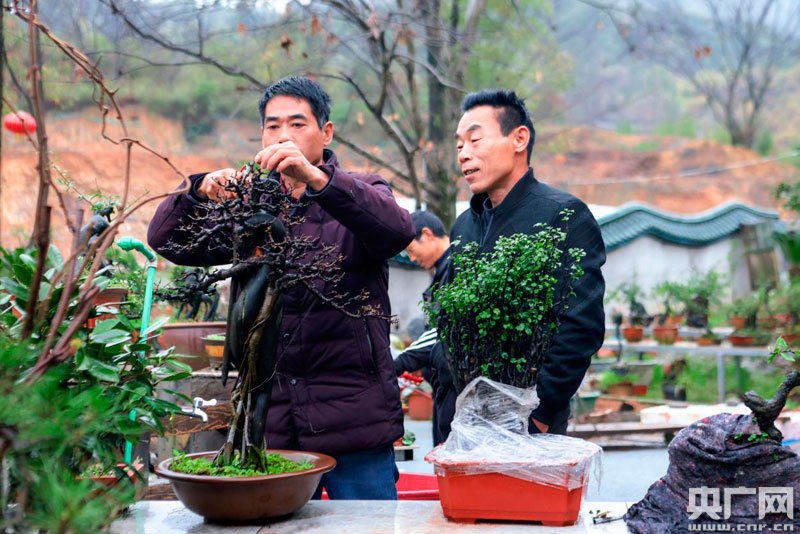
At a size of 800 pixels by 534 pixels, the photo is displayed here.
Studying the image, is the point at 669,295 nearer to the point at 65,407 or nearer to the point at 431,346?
the point at 431,346

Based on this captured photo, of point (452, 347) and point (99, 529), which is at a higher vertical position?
point (452, 347)

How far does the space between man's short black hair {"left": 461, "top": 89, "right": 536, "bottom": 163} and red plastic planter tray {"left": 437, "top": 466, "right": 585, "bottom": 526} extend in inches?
50.4

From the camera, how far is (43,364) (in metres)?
1.49

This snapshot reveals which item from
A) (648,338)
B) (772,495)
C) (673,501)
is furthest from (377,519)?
(648,338)

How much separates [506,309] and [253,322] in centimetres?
68

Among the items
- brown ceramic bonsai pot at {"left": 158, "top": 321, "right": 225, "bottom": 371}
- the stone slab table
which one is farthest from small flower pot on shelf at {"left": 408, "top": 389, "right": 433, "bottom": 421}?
the stone slab table

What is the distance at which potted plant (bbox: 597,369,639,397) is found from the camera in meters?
9.64

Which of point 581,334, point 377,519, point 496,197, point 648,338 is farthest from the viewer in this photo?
point 648,338

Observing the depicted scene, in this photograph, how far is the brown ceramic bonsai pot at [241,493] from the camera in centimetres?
212

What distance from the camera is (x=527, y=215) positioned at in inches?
112

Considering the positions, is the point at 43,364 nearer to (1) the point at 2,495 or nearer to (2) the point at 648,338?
(1) the point at 2,495

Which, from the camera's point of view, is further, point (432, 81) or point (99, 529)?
point (432, 81)

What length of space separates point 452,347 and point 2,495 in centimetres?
129

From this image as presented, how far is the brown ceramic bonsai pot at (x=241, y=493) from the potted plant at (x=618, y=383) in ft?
26.0
